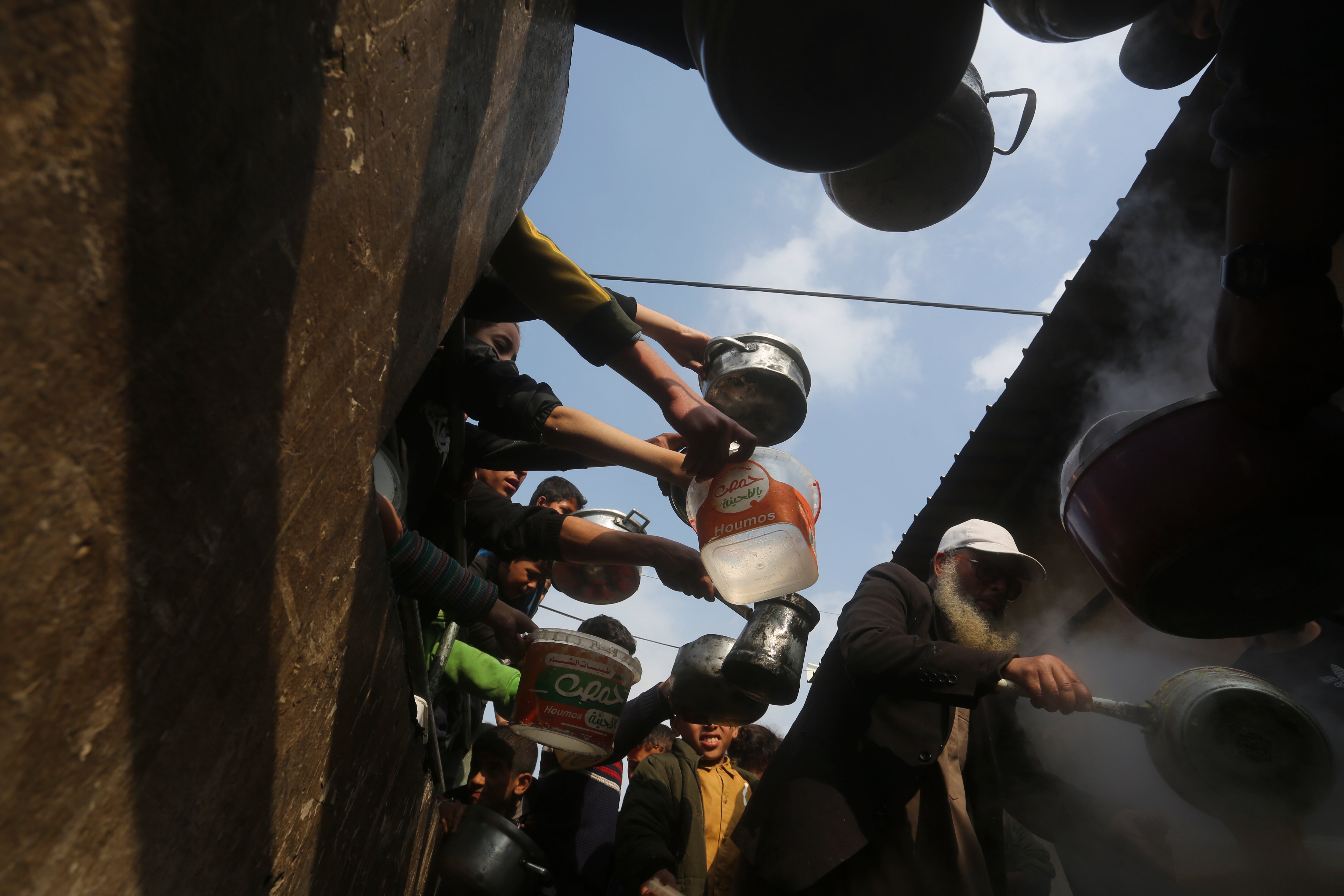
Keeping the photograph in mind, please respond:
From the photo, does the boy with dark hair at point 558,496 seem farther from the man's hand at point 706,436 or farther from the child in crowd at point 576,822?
the man's hand at point 706,436

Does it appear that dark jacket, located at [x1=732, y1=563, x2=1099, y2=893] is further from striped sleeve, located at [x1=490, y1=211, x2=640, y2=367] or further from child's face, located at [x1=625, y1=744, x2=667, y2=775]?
child's face, located at [x1=625, y1=744, x2=667, y2=775]

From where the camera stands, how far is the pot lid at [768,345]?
3242 millimetres

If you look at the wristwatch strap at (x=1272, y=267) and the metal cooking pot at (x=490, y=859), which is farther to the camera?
the metal cooking pot at (x=490, y=859)

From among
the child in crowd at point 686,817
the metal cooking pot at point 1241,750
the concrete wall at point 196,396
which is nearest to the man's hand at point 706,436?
the concrete wall at point 196,396

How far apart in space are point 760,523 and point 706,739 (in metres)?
2.69

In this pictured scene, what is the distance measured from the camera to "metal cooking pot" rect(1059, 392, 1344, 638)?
1402 mm

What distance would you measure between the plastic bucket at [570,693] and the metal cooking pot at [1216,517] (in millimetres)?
1439

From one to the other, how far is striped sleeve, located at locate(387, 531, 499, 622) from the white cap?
2.33 metres

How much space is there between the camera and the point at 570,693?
Answer: 2.17 metres

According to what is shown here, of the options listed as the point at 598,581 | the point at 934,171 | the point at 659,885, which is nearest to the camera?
the point at 934,171

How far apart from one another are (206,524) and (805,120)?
4.40ft

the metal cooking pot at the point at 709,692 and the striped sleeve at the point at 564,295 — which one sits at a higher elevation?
the striped sleeve at the point at 564,295

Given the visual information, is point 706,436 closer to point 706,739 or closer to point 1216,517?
point 1216,517

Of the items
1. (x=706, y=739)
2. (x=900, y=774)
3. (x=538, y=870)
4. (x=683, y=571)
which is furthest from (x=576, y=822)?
(x=900, y=774)
